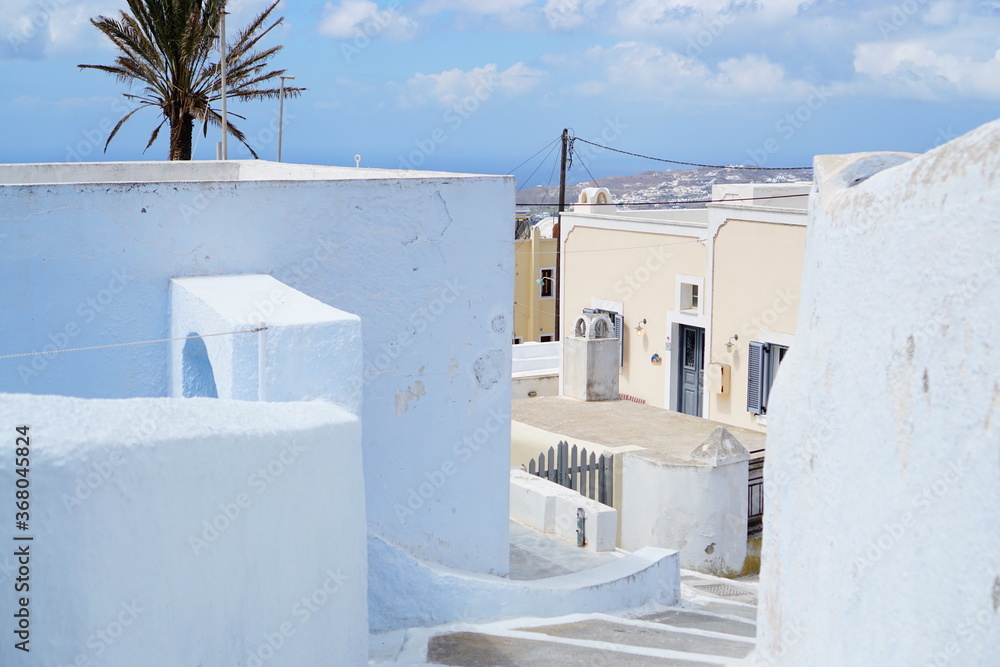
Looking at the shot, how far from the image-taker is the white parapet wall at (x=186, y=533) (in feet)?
12.4

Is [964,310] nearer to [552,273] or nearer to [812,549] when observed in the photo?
[812,549]

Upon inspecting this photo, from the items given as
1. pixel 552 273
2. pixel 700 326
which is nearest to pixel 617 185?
pixel 552 273

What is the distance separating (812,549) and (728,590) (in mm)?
8299

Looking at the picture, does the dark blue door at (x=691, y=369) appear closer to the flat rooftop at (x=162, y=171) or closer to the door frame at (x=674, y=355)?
the door frame at (x=674, y=355)

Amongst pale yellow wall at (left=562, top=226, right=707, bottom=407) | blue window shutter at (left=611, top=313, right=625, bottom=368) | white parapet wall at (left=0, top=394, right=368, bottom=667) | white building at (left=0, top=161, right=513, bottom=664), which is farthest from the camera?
blue window shutter at (left=611, top=313, right=625, bottom=368)

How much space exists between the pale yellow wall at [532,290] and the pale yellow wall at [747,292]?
1486 centimetres

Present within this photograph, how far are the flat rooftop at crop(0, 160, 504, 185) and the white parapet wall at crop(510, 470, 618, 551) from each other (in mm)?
3727

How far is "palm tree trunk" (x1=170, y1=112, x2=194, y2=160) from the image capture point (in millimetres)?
20891

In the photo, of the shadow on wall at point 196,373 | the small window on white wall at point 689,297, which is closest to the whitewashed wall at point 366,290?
the shadow on wall at point 196,373
